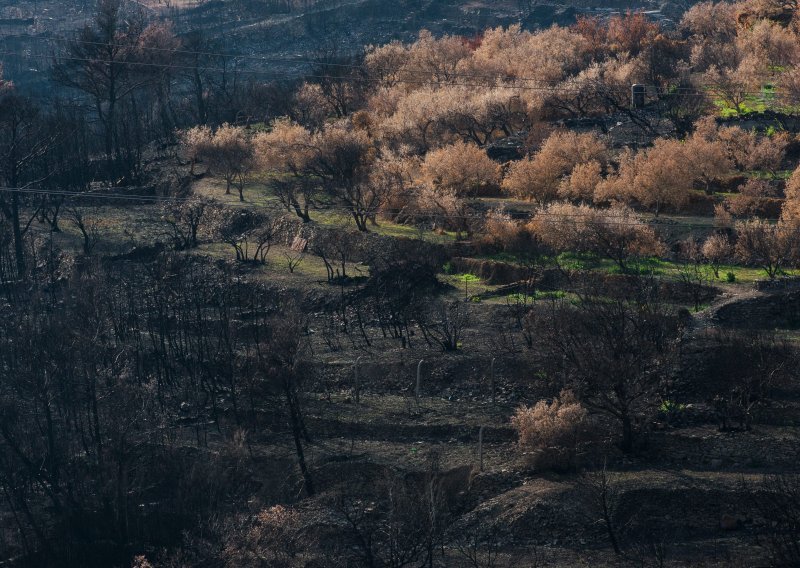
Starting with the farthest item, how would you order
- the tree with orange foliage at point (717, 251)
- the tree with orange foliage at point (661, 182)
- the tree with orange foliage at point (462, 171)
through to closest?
the tree with orange foliage at point (462, 171) → the tree with orange foliage at point (661, 182) → the tree with orange foliage at point (717, 251)

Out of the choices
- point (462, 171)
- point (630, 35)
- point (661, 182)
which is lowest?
point (462, 171)

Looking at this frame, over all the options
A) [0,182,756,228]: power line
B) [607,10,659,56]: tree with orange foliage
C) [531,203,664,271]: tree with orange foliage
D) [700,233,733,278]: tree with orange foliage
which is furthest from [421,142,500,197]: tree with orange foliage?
[607,10,659,56]: tree with orange foliage

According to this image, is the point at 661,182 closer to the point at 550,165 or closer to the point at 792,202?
the point at 550,165

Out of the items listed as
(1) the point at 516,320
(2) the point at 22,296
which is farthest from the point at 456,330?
(2) the point at 22,296

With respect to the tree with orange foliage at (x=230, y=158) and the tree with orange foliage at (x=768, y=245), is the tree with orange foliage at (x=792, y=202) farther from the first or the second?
the tree with orange foliage at (x=230, y=158)

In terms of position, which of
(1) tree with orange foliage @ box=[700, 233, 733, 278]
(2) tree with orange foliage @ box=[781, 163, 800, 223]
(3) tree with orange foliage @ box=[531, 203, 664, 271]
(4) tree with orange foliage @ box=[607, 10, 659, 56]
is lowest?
(1) tree with orange foliage @ box=[700, 233, 733, 278]

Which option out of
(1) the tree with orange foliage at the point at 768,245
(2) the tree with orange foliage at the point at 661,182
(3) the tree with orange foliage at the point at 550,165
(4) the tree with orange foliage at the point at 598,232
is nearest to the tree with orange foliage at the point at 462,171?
(3) the tree with orange foliage at the point at 550,165

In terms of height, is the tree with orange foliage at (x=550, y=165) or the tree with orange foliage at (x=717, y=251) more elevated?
the tree with orange foliage at (x=550, y=165)

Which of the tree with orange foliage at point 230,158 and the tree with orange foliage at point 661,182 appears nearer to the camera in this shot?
the tree with orange foliage at point 661,182

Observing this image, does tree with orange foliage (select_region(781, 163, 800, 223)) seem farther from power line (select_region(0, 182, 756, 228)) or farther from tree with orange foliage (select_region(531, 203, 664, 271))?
tree with orange foliage (select_region(531, 203, 664, 271))

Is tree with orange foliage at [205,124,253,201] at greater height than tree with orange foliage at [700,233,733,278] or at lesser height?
greater

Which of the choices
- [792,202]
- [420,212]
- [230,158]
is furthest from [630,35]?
[792,202]
